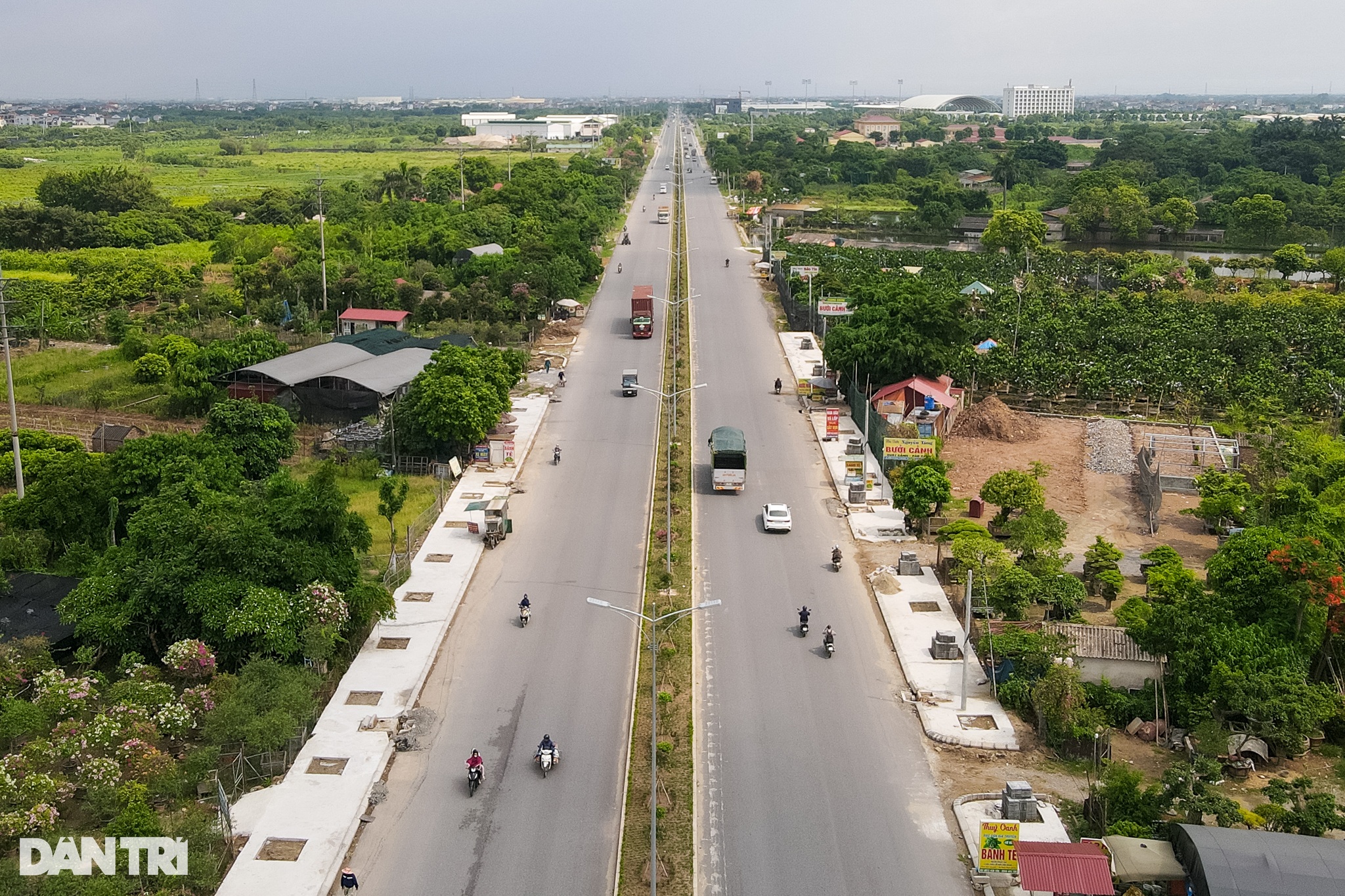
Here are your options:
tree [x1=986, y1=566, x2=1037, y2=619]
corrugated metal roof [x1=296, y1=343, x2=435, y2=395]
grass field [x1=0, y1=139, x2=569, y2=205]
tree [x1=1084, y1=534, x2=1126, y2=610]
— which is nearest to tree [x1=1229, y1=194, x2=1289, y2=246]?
corrugated metal roof [x1=296, y1=343, x2=435, y2=395]

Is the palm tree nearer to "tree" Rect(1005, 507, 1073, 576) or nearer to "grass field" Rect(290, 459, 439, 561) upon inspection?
"grass field" Rect(290, 459, 439, 561)

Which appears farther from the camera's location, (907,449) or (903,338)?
(903,338)

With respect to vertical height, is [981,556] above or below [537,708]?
above

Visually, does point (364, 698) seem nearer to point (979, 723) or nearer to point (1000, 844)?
point (979, 723)

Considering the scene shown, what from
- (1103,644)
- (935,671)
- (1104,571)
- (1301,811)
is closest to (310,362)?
(935,671)

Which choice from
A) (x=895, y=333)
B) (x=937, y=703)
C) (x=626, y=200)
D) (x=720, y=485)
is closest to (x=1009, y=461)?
(x=895, y=333)

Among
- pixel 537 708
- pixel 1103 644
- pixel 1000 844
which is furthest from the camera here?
pixel 1103 644

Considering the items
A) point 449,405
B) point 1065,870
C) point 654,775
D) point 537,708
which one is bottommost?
point 537,708

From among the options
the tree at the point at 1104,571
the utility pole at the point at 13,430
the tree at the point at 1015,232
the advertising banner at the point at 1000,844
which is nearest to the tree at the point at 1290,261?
the tree at the point at 1015,232
